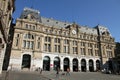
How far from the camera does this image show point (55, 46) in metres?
58.6

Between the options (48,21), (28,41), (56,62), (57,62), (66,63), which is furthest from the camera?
(48,21)

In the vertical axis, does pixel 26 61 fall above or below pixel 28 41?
below

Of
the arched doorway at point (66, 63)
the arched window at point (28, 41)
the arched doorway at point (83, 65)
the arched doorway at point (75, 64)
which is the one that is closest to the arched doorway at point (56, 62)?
the arched doorway at point (66, 63)

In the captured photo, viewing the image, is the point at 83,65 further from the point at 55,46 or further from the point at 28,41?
the point at 28,41

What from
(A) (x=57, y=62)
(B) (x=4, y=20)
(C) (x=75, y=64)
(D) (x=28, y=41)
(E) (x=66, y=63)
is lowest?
(C) (x=75, y=64)

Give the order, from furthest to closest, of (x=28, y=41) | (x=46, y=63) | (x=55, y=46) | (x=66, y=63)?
(x=66, y=63), (x=55, y=46), (x=46, y=63), (x=28, y=41)

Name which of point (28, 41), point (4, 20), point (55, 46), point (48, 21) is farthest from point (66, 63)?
point (4, 20)

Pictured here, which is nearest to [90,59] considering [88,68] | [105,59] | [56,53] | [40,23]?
[88,68]

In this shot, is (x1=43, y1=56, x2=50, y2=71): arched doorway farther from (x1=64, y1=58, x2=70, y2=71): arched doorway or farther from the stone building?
the stone building

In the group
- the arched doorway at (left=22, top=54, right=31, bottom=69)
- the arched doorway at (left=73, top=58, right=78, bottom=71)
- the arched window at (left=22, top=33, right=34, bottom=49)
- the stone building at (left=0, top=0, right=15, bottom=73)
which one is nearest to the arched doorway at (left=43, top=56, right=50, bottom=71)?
the arched doorway at (left=22, top=54, right=31, bottom=69)

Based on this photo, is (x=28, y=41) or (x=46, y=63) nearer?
(x=28, y=41)

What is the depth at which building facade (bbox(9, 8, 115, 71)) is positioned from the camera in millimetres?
51219

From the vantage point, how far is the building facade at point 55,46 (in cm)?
5122

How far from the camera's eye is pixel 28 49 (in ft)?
171
